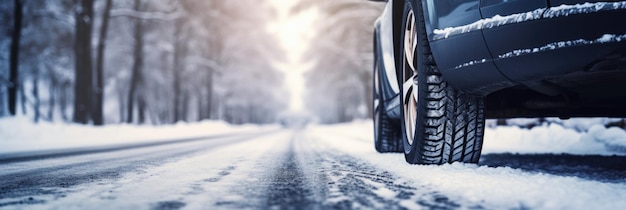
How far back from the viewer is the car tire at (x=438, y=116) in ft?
8.71

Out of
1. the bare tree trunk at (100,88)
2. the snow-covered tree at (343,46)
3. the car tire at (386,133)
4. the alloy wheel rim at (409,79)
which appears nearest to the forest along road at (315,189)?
the alloy wheel rim at (409,79)

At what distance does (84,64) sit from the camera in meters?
13.1

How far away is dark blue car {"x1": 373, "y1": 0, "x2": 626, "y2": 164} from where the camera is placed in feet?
6.36

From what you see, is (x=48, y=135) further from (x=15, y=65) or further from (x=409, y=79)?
(x=409, y=79)

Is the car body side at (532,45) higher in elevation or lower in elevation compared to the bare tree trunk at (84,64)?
lower

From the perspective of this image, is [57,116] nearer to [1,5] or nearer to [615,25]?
[1,5]

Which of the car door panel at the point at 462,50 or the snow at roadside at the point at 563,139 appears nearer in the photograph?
the car door panel at the point at 462,50

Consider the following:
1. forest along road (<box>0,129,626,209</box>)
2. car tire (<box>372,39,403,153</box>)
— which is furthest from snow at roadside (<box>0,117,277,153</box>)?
forest along road (<box>0,129,626,209</box>)

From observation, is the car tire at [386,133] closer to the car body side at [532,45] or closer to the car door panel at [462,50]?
the car body side at [532,45]

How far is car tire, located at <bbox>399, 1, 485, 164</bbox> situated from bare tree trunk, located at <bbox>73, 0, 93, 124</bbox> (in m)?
12.2

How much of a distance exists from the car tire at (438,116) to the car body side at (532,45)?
13 cm

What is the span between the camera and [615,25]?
1.85 metres

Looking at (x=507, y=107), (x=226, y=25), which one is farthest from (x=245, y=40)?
(x=507, y=107)

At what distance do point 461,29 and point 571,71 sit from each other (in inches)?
20.7
